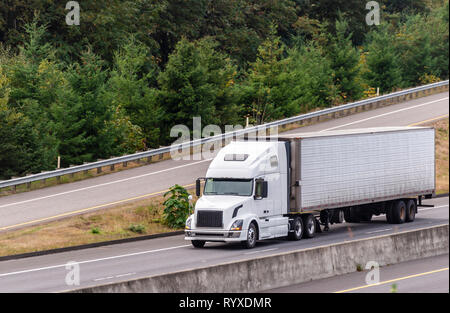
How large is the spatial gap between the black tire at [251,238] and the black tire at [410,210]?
27.6ft

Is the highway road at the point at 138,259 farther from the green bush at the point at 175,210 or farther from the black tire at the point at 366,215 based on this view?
the green bush at the point at 175,210

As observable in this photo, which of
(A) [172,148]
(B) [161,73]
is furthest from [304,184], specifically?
(B) [161,73]

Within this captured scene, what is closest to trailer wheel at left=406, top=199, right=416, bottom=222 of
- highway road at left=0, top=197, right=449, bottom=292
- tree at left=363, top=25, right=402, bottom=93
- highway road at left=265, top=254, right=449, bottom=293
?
highway road at left=0, top=197, right=449, bottom=292

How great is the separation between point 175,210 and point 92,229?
366 cm

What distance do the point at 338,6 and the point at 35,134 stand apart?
173 ft

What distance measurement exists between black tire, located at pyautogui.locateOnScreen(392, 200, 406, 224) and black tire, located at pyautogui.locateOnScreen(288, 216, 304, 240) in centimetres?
531

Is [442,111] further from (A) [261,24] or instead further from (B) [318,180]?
(A) [261,24]

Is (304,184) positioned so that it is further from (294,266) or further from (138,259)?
(294,266)

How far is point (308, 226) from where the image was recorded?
1113 inches

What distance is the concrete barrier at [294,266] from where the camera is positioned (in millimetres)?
15820

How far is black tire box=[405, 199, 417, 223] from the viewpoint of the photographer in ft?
106

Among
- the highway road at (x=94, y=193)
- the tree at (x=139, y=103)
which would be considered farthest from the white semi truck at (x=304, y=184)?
the tree at (x=139, y=103)
